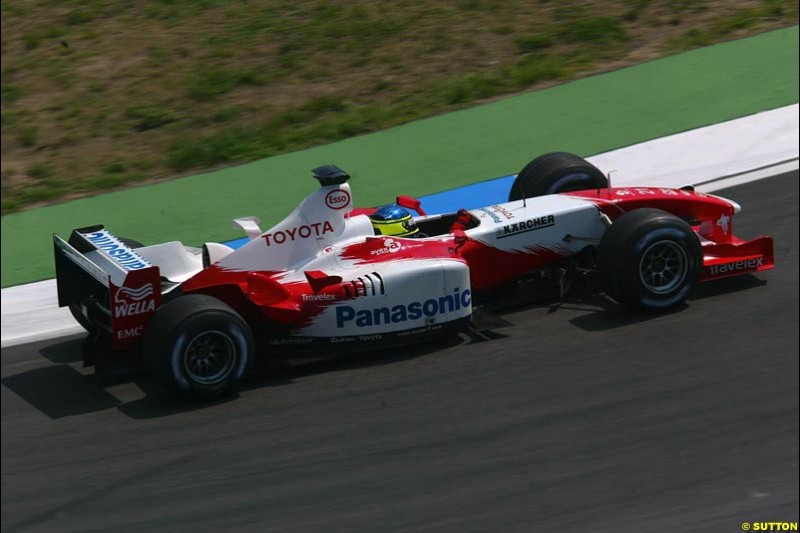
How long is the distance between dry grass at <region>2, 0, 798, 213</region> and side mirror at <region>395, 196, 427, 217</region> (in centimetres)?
95

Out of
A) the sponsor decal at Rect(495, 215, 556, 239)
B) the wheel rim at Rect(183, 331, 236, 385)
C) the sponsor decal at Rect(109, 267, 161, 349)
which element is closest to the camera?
the sponsor decal at Rect(109, 267, 161, 349)

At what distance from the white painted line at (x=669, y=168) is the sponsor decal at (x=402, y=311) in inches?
66.9

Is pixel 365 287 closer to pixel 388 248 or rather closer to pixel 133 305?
pixel 388 248

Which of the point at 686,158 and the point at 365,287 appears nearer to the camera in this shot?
the point at 365,287

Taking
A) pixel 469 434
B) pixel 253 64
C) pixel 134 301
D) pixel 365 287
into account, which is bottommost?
pixel 469 434

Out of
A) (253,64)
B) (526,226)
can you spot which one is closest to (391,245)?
(526,226)

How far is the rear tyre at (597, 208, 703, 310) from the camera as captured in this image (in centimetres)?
621

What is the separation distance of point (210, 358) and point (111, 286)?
71cm

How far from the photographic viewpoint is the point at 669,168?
728cm

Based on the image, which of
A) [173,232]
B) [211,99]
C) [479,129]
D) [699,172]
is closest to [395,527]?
[173,232]

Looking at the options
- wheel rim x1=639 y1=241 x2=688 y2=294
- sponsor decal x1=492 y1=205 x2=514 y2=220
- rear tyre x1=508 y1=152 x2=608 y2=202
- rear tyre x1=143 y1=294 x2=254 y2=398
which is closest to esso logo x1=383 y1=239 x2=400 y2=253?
sponsor decal x1=492 y1=205 x2=514 y2=220

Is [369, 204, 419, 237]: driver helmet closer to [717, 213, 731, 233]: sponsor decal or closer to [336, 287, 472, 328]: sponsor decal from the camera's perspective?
[336, 287, 472, 328]: sponsor decal

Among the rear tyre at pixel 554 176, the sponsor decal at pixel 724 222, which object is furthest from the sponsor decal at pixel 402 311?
the sponsor decal at pixel 724 222

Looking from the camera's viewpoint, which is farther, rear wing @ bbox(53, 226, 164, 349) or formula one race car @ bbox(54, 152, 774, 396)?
formula one race car @ bbox(54, 152, 774, 396)
